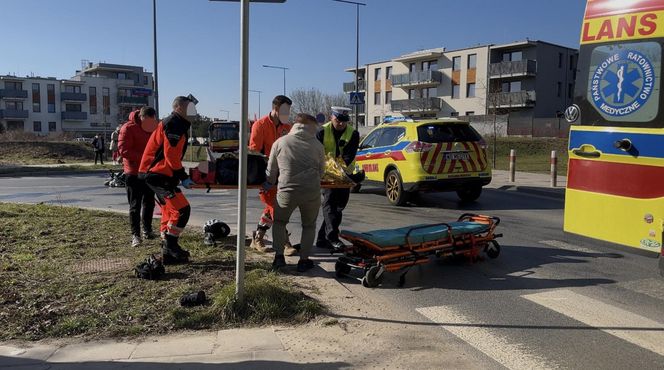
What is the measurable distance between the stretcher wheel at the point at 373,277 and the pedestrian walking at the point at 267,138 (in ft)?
5.08

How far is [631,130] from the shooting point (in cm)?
445

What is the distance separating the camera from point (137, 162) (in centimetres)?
757

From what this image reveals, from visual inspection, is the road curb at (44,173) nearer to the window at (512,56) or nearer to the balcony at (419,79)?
the window at (512,56)

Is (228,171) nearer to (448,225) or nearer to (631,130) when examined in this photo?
(448,225)

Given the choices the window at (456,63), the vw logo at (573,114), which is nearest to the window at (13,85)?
the window at (456,63)

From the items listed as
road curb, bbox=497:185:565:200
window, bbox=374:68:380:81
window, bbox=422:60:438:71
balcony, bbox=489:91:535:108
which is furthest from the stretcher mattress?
window, bbox=374:68:380:81

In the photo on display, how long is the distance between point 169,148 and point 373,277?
8.56ft

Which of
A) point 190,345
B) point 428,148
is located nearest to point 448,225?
point 190,345

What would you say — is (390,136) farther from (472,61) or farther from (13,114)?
(13,114)

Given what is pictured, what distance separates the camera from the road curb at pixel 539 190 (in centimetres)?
1377

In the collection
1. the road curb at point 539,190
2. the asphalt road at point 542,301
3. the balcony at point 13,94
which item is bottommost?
the asphalt road at point 542,301

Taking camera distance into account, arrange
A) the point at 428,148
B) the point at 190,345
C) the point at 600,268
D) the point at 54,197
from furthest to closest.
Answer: the point at 54,197, the point at 428,148, the point at 600,268, the point at 190,345

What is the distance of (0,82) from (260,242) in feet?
331

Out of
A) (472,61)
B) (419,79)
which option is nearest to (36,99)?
(419,79)
